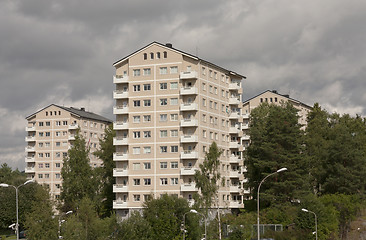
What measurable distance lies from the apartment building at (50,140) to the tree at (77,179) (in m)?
51.6

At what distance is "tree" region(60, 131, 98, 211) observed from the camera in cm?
10794

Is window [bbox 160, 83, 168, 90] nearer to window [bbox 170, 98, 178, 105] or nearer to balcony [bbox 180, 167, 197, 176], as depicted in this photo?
window [bbox 170, 98, 178, 105]

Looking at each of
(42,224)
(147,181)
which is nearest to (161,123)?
(147,181)

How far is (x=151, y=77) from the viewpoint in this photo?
357ft

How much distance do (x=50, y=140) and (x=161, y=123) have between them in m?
65.5

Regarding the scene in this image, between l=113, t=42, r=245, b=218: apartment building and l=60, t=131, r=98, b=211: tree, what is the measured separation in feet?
16.8

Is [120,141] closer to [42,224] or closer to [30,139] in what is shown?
[42,224]

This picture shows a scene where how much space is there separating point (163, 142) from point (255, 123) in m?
22.8

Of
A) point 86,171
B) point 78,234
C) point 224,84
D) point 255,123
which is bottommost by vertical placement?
point 78,234

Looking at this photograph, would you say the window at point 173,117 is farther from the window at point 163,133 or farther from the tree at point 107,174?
the tree at point 107,174

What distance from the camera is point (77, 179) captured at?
354 ft

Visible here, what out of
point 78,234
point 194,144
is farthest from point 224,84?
point 78,234

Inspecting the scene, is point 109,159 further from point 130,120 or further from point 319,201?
point 319,201

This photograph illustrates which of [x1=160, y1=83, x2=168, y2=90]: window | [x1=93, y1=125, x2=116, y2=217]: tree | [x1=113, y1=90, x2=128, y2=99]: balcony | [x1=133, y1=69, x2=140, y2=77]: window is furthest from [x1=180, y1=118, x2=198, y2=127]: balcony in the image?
[x1=93, y1=125, x2=116, y2=217]: tree
